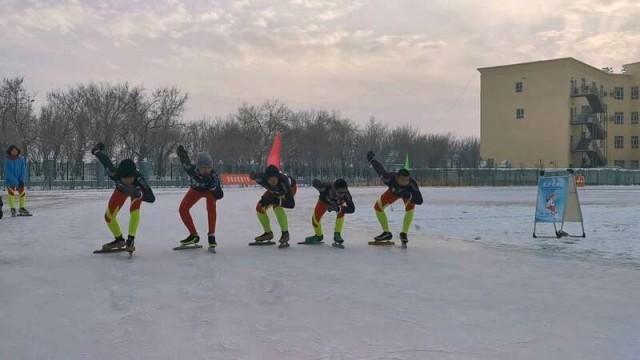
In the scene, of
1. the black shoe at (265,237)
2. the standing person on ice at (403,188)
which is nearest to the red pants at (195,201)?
the black shoe at (265,237)

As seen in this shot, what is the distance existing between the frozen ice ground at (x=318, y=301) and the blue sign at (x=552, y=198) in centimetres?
112

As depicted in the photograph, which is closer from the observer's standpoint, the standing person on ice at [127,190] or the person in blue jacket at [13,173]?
the standing person on ice at [127,190]

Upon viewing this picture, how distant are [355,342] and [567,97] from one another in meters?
76.5

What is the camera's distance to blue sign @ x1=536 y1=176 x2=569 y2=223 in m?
12.8

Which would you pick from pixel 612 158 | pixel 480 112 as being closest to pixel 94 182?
pixel 480 112

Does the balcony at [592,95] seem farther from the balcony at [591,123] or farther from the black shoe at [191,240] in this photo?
the black shoe at [191,240]

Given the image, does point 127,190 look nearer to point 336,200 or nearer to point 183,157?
point 183,157

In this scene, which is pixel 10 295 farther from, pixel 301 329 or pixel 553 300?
pixel 553 300

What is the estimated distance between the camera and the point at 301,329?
5207 millimetres

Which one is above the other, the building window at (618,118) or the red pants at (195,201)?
the building window at (618,118)

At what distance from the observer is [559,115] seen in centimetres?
7488

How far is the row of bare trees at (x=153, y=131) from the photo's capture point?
5881cm

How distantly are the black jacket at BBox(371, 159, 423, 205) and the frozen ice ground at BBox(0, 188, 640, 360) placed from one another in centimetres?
99

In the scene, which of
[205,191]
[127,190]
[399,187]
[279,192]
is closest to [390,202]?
[399,187]
